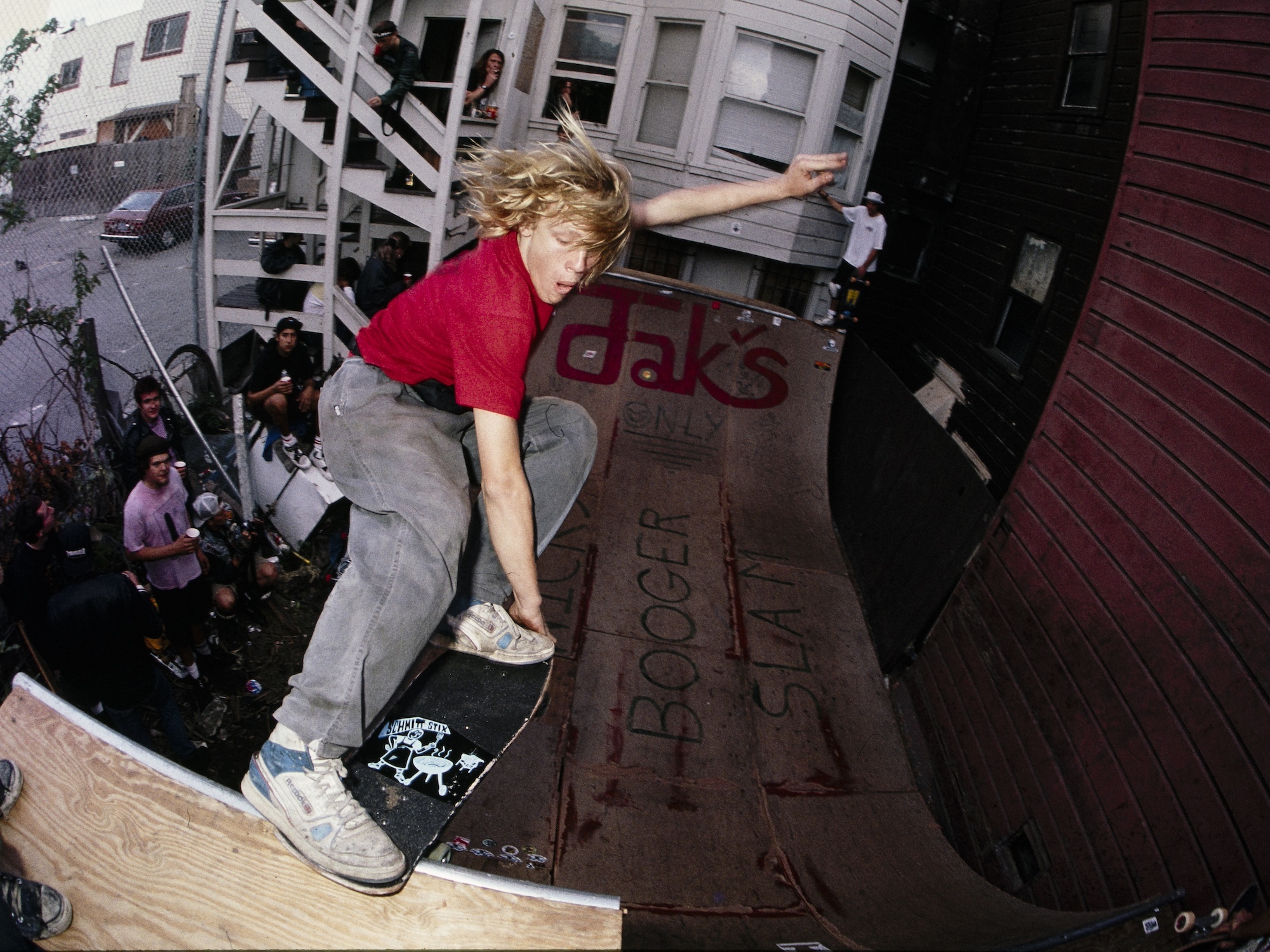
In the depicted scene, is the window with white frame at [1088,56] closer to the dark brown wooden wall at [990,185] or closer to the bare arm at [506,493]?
the dark brown wooden wall at [990,185]

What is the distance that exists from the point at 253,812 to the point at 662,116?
12905mm

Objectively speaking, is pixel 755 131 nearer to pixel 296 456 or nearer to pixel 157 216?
pixel 157 216

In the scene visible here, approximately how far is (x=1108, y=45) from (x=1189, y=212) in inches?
286

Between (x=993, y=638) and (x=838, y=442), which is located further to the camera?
(x=838, y=442)

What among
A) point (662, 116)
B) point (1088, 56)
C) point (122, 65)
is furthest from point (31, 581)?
point (1088, 56)

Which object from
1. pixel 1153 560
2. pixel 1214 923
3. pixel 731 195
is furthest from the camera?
pixel 1153 560

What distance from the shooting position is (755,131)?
12.6 meters

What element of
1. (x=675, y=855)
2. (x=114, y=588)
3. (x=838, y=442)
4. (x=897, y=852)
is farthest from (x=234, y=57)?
(x=897, y=852)

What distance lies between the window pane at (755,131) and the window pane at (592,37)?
7.14 feet

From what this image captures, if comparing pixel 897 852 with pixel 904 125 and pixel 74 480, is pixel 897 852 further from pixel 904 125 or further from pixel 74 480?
pixel 904 125

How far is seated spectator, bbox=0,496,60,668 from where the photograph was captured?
404 cm

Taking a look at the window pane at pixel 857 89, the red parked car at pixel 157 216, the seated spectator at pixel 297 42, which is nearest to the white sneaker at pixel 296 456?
the red parked car at pixel 157 216

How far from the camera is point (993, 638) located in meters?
4.78

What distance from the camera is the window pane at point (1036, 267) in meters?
9.97
